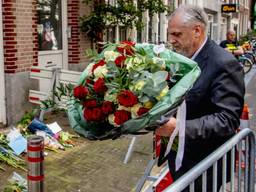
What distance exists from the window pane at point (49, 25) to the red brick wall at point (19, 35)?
1.94ft

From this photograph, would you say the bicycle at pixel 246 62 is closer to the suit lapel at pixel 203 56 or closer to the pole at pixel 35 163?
the pole at pixel 35 163

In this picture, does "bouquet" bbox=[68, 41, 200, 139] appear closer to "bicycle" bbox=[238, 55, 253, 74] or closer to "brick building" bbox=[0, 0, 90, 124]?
"brick building" bbox=[0, 0, 90, 124]

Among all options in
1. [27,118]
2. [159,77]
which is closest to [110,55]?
[159,77]

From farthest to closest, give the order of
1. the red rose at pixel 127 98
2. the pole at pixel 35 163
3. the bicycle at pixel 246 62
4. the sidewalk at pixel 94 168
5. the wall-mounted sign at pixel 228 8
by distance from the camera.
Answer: the wall-mounted sign at pixel 228 8 < the bicycle at pixel 246 62 < the sidewalk at pixel 94 168 < the pole at pixel 35 163 < the red rose at pixel 127 98

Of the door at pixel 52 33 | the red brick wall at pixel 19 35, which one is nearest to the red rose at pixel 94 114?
the red brick wall at pixel 19 35

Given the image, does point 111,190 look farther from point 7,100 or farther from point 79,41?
point 79,41

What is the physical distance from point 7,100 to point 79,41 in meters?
2.55

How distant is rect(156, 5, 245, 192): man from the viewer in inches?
87.0

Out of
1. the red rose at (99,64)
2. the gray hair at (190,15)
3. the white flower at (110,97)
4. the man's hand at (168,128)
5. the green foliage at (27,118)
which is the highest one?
the gray hair at (190,15)

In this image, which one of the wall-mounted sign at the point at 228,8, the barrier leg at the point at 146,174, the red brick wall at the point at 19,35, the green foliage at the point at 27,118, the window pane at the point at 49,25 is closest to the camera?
the barrier leg at the point at 146,174

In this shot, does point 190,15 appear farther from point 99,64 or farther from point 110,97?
point 110,97

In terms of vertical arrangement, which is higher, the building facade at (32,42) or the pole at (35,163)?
the building facade at (32,42)

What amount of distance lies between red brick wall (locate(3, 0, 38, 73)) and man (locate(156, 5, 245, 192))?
503cm

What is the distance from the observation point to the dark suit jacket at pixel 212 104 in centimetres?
220
